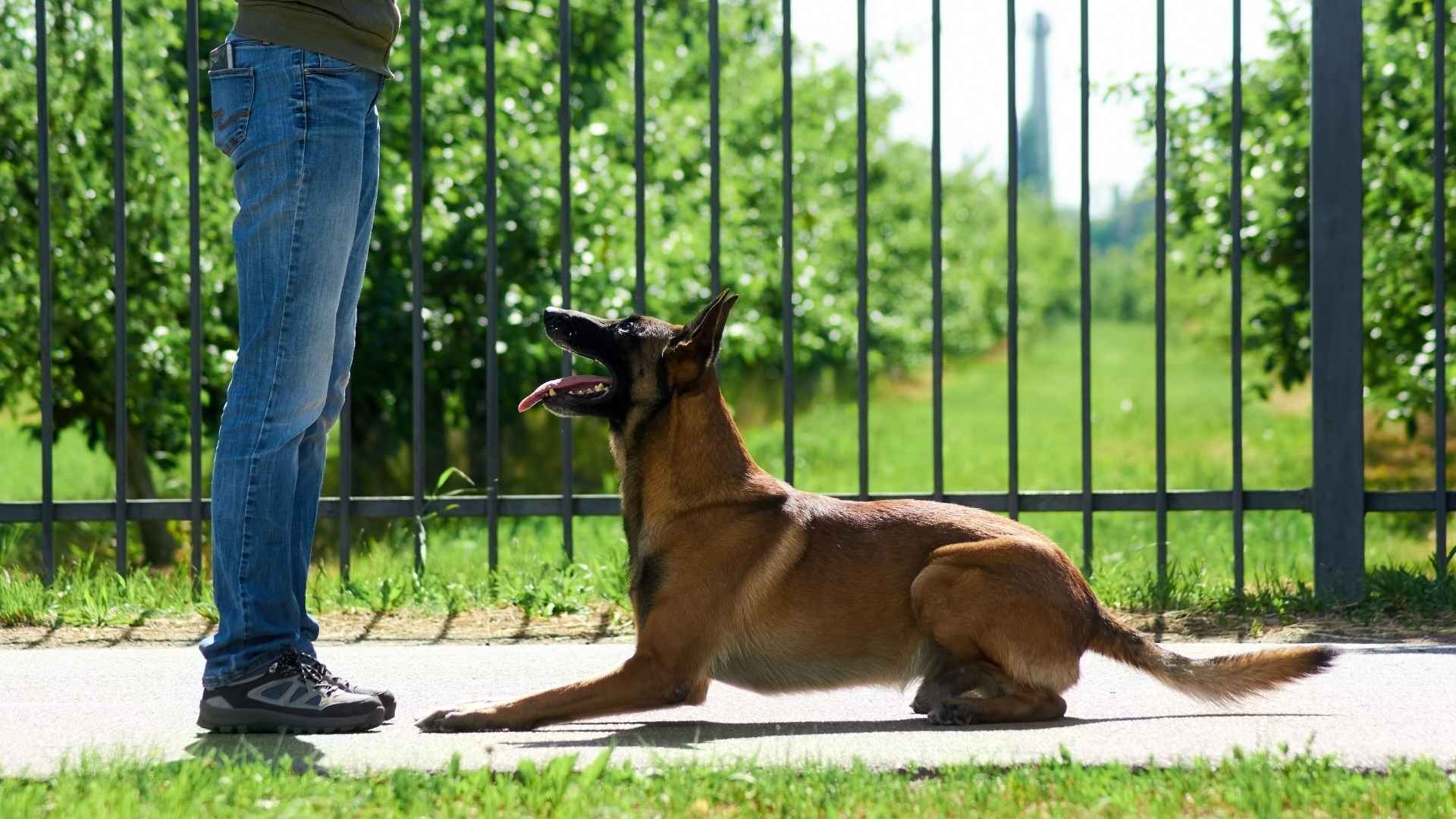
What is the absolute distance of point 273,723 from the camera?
3.38m

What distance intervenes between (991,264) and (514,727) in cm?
2737

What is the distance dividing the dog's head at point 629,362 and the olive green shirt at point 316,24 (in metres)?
0.80

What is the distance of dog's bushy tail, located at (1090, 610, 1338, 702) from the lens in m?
3.49

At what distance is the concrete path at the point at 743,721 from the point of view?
10.2 ft

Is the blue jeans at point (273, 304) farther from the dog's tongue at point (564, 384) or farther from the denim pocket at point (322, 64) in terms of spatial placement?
the dog's tongue at point (564, 384)

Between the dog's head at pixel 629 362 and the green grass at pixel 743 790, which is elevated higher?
the dog's head at pixel 629 362

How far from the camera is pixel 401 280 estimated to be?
8.97 meters

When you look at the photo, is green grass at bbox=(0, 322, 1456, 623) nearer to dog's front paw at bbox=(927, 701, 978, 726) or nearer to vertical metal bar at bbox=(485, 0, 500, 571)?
vertical metal bar at bbox=(485, 0, 500, 571)

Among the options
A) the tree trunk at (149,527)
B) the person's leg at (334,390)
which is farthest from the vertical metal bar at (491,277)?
the tree trunk at (149,527)

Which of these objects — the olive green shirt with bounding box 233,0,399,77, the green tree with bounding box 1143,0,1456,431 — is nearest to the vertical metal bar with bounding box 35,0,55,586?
the olive green shirt with bounding box 233,0,399,77

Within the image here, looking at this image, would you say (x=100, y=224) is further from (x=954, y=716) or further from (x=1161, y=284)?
(x=954, y=716)

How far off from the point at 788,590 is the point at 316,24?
1.74 meters

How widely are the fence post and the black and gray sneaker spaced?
3445 mm

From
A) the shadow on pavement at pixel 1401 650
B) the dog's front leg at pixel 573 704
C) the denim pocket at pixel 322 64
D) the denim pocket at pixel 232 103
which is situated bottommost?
the shadow on pavement at pixel 1401 650
